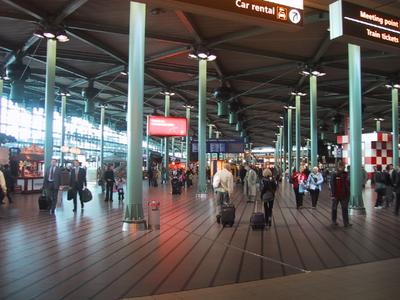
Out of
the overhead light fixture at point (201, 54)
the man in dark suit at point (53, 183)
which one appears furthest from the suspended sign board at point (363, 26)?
the overhead light fixture at point (201, 54)

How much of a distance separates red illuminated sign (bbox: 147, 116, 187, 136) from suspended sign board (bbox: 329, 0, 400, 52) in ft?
47.4

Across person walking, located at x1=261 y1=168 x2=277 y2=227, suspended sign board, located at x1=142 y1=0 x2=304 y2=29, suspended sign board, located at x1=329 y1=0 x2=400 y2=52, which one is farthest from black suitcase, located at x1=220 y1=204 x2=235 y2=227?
suspended sign board, located at x1=142 y1=0 x2=304 y2=29

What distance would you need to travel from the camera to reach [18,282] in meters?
5.37

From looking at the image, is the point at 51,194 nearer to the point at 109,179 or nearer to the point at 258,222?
the point at 109,179

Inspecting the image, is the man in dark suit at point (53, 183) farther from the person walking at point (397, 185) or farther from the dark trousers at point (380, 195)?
the dark trousers at point (380, 195)

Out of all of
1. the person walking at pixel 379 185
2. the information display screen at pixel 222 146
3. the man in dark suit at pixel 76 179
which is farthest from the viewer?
the information display screen at pixel 222 146

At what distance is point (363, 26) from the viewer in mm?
7398

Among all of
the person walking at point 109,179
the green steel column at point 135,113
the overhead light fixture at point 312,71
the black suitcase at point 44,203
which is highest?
the overhead light fixture at point 312,71

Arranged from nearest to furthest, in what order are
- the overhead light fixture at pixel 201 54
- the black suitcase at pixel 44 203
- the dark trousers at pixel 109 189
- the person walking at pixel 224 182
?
the person walking at pixel 224 182, the black suitcase at pixel 44 203, the dark trousers at pixel 109 189, the overhead light fixture at pixel 201 54

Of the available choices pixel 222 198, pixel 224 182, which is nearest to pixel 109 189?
pixel 222 198

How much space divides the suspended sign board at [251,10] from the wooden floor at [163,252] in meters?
3.44

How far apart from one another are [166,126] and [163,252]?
14615 mm

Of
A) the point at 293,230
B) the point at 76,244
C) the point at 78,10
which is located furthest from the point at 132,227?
the point at 78,10

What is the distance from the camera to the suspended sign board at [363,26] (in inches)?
285
